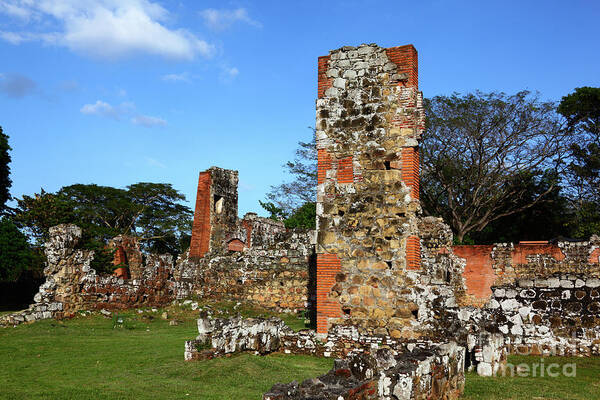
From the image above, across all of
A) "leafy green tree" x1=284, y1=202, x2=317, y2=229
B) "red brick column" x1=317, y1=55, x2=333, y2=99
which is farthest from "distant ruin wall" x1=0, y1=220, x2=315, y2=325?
"leafy green tree" x1=284, y1=202, x2=317, y2=229

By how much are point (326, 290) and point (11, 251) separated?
14305mm

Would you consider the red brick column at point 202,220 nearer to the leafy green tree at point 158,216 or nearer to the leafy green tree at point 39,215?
the leafy green tree at point 39,215

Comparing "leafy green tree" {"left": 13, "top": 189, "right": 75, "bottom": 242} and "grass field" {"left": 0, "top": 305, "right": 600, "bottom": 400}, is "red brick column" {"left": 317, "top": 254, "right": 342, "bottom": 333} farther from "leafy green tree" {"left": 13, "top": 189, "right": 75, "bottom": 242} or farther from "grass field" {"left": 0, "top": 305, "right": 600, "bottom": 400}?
"leafy green tree" {"left": 13, "top": 189, "right": 75, "bottom": 242}

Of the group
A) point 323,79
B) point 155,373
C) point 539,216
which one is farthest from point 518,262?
point 155,373

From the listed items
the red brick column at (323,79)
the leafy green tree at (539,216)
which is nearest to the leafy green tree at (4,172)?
the red brick column at (323,79)

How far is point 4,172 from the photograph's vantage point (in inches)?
1129

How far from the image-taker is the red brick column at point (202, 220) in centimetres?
2306

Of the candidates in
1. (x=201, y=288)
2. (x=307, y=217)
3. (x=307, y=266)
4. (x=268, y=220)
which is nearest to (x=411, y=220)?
(x=307, y=266)

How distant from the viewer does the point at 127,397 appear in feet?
21.9

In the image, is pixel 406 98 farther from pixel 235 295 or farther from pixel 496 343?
pixel 235 295

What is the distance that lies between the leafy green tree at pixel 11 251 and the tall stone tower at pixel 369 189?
46.1ft

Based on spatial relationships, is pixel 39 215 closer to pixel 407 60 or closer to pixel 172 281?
pixel 172 281

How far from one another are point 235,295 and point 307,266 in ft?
9.40

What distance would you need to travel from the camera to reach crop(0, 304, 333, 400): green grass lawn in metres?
7.02
